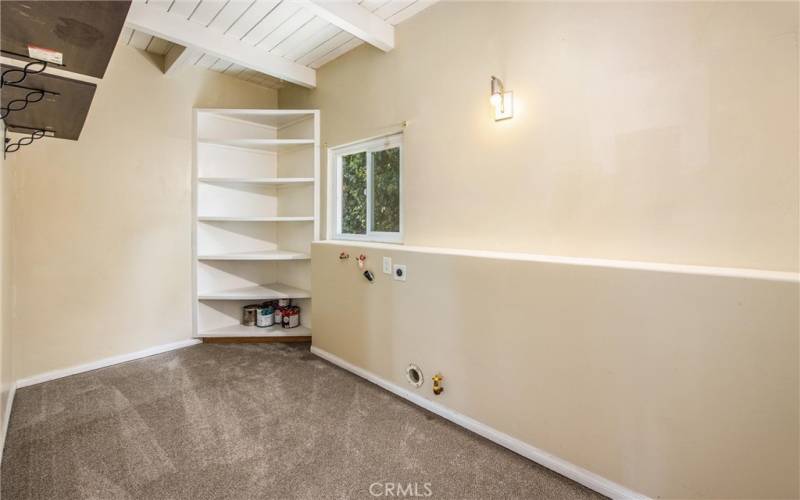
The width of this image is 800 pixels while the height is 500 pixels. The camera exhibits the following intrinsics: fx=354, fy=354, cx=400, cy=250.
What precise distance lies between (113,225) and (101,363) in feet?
3.43

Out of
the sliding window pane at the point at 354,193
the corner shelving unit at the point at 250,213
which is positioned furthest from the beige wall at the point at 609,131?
the corner shelving unit at the point at 250,213

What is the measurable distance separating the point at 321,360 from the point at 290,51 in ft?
8.22

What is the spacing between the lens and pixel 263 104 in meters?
3.60

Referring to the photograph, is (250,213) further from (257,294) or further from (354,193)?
(354,193)

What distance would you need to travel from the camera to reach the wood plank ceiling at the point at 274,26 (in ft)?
7.44

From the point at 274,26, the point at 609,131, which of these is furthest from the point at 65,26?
the point at 609,131

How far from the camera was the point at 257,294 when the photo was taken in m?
3.14

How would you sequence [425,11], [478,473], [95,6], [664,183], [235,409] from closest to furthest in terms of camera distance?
[95,6] → [664,183] → [478,473] → [235,409] → [425,11]

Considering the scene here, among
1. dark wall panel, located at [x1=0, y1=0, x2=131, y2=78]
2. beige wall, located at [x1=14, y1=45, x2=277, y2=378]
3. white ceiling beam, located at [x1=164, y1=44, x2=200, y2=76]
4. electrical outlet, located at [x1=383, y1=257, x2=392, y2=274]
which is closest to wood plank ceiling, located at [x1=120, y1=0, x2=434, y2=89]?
white ceiling beam, located at [x1=164, y1=44, x2=200, y2=76]

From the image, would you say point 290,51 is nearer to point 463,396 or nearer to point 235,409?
point 235,409

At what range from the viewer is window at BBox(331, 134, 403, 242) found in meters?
2.66

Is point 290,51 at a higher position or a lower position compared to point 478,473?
higher

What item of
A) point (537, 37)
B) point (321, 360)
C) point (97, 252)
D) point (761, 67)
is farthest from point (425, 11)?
point (97, 252)

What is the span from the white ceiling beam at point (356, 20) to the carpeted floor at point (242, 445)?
7.64 feet
